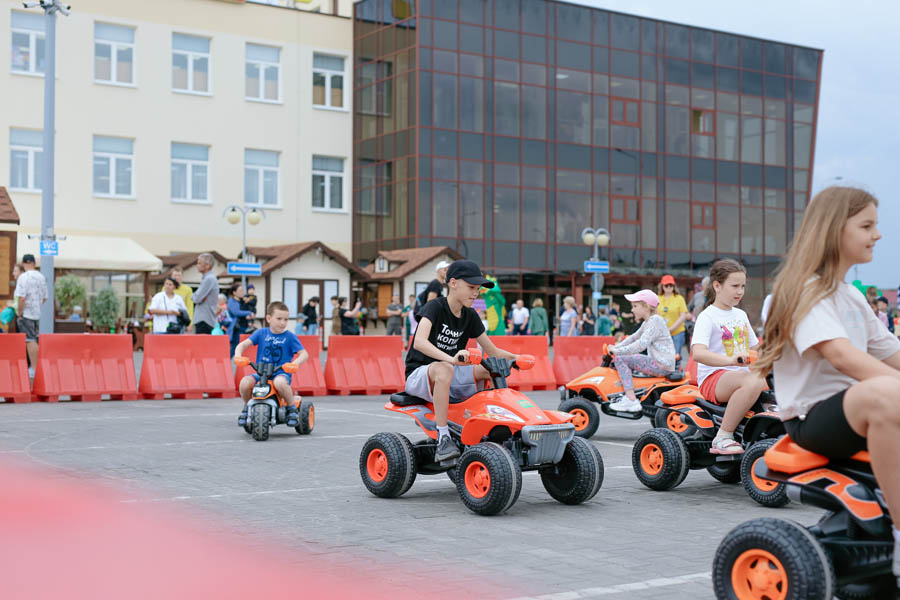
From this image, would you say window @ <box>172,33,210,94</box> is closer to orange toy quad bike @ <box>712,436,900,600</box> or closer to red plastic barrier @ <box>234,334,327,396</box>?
red plastic barrier @ <box>234,334,327,396</box>

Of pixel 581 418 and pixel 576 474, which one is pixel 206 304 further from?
pixel 576 474

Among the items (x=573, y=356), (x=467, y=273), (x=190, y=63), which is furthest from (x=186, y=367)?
(x=190, y=63)

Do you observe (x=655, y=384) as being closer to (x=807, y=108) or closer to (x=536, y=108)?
(x=536, y=108)

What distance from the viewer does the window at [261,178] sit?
135ft

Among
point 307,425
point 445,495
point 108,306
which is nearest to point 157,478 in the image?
point 445,495

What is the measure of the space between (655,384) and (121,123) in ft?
105

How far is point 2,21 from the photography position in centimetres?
3650

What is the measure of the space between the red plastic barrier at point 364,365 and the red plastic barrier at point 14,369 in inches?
177

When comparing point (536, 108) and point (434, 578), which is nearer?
point (434, 578)

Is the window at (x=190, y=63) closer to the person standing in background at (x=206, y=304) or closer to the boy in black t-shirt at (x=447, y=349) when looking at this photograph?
the person standing in background at (x=206, y=304)

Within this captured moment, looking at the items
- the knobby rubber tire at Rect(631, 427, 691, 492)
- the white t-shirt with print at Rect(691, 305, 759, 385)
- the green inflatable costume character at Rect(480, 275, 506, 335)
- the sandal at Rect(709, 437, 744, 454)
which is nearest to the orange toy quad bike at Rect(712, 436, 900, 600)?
the sandal at Rect(709, 437, 744, 454)

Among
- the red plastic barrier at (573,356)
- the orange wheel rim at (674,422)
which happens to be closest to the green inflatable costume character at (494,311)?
the red plastic barrier at (573,356)

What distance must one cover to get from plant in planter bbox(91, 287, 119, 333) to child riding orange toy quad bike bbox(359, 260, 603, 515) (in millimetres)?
25820

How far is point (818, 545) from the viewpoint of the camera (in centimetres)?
375
